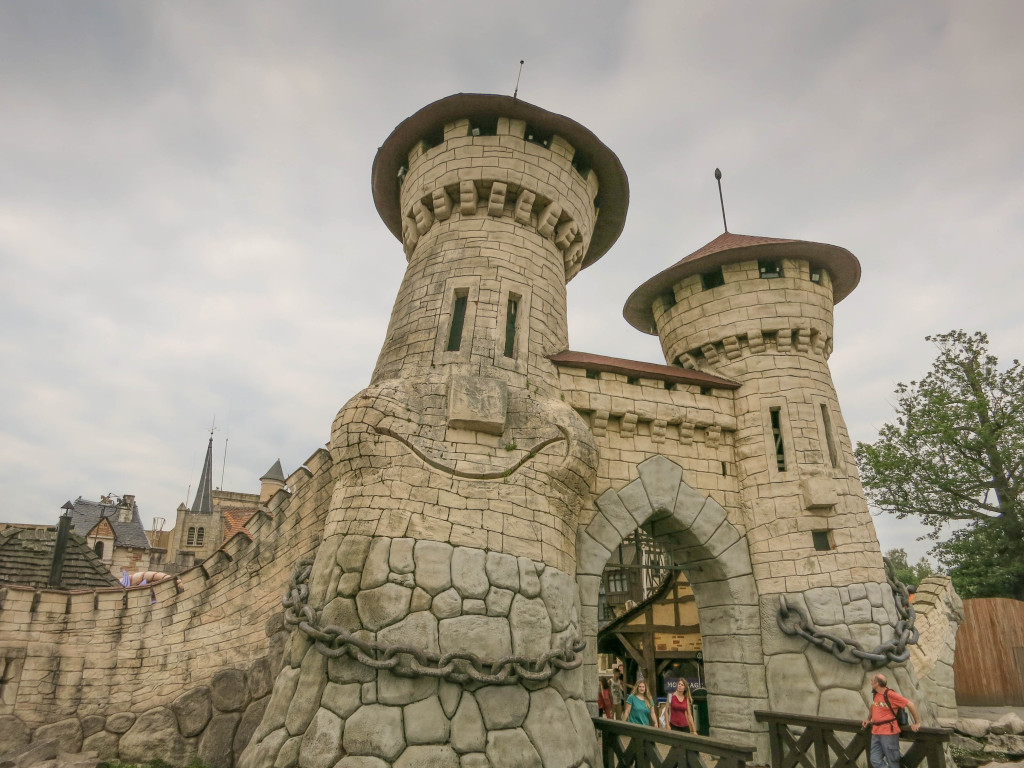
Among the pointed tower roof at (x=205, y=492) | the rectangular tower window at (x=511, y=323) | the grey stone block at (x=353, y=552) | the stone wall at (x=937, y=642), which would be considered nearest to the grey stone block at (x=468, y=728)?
the grey stone block at (x=353, y=552)

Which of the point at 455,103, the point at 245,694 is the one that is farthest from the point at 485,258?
the point at 245,694

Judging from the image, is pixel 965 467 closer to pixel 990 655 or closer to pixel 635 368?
pixel 990 655

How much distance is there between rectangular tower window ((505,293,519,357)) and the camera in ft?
24.0

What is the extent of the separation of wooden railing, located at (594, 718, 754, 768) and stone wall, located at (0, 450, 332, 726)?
392 centimetres

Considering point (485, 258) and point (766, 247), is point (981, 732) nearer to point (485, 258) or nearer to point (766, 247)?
point (766, 247)

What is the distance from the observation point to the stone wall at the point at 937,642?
10414 millimetres

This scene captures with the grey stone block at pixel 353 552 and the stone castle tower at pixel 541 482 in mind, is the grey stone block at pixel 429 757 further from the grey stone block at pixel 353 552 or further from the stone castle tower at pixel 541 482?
the grey stone block at pixel 353 552

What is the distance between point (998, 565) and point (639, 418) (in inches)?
593

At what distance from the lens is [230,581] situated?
26.0 ft

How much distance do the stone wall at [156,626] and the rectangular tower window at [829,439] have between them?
268 inches

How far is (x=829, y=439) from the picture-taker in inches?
337

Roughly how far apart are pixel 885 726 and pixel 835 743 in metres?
0.49

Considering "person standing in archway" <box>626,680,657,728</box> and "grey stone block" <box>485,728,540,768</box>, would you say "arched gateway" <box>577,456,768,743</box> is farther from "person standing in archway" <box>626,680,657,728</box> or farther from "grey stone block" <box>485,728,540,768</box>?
"grey stone block" <box>485,728,540,768</box>

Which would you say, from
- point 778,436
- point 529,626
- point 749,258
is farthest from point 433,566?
point 749,258
